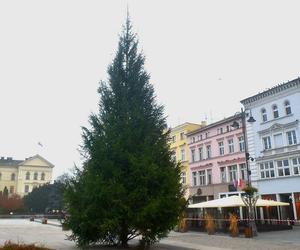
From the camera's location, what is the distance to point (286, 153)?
3772 cm

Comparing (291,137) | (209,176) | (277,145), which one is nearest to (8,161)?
(209,176)

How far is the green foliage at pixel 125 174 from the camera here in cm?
1742

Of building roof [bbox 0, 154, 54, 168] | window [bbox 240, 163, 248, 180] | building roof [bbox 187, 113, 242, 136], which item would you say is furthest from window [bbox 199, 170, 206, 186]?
building roof [bbox 0, 154, 54, 168]

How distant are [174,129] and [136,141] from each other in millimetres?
39859

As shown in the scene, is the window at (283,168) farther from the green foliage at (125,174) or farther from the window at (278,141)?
the green foliage at (125,174)

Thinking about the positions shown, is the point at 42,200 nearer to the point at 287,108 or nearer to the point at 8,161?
the point at 8,161

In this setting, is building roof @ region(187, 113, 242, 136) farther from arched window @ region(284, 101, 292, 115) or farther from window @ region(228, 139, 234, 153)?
arched window @ region(284, 101, 292, 115)

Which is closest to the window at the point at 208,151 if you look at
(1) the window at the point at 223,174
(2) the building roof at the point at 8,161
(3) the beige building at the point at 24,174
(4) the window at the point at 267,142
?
(1) the window at the point at 223,174

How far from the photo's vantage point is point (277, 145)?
39.4 metres

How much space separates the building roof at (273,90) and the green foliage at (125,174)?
2112 centimetres

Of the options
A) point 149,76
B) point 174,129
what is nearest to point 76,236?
point 149,76

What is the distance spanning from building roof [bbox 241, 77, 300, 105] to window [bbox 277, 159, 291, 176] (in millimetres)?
7202

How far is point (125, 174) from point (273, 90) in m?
26.1

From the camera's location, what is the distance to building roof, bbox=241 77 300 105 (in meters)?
37.2
